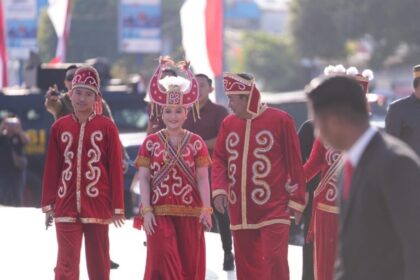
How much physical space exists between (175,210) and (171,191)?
0.44ft

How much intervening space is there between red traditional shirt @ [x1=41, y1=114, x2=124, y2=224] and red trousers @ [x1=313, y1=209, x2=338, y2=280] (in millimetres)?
1360

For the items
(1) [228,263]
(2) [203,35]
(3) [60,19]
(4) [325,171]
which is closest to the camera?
(4) [325,171]

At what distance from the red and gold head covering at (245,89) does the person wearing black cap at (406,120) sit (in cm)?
121

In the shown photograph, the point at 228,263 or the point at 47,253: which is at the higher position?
the point at 228,263

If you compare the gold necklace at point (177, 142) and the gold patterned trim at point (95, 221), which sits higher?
the gold necklace at point (177, 142)

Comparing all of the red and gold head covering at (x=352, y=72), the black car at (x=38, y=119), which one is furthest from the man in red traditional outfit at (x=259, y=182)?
the black car at (x=38, y=119)

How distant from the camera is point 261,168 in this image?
29.9 ft

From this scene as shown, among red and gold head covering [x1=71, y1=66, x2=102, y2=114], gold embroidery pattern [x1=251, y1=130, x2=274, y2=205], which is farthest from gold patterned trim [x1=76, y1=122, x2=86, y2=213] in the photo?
gold embroidery pattern [x1=251, y1=130, x2=274, y2=205]

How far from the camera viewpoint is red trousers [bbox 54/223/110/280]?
9.29m

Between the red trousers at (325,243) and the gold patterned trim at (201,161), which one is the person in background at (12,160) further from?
the red trousers at (325,243)

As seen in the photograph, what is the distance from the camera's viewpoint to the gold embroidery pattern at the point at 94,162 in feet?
30.2

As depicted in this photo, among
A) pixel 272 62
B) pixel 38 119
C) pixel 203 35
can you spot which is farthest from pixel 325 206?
pixel 272 62

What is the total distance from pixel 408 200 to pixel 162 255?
441 centimetres

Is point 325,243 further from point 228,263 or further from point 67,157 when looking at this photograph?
point 228,263
